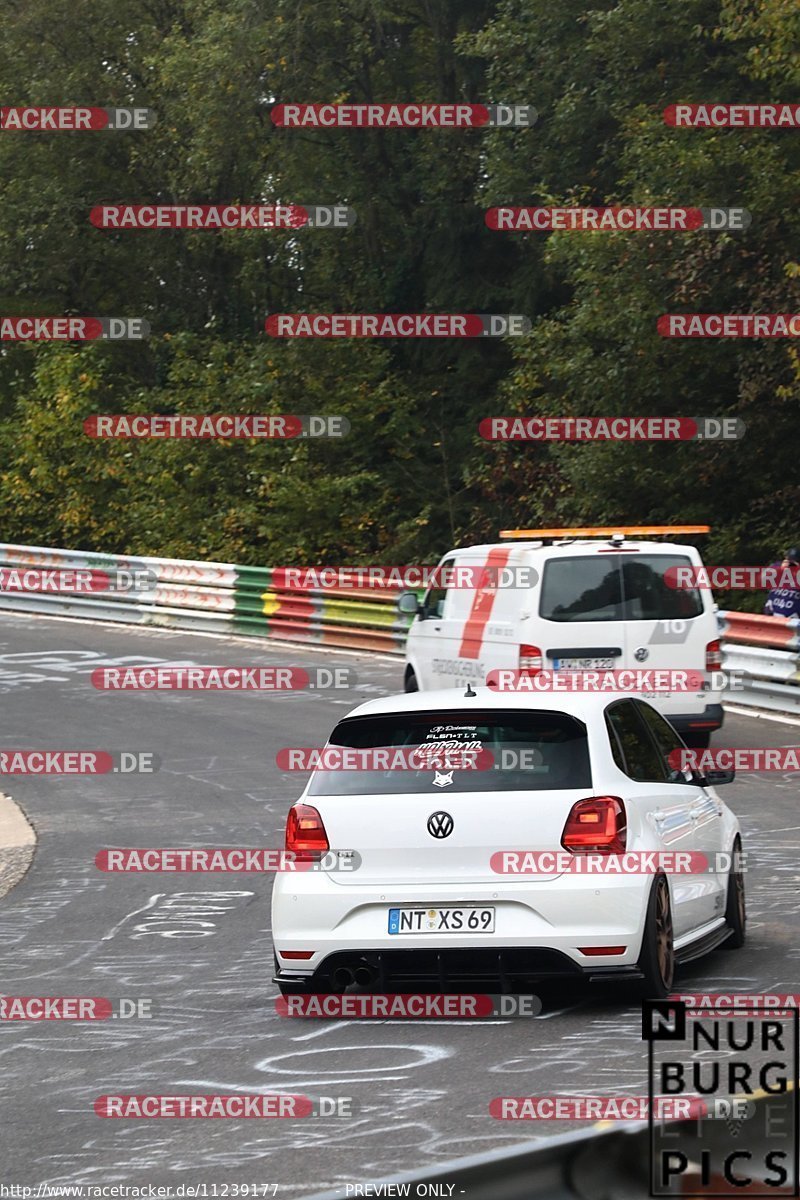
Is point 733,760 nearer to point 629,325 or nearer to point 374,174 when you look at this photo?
point 629,325

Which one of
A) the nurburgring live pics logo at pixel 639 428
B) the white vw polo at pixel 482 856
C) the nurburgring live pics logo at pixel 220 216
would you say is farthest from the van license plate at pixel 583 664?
the nurburgring live pics logo at pixel 220 216

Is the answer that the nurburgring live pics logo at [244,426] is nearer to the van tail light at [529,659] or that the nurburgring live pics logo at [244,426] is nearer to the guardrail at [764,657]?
the guardrail at [764,657]

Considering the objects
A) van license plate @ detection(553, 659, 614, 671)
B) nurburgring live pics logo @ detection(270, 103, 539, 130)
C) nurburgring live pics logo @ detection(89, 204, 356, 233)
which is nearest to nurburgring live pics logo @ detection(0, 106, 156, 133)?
nurburgring live pics logo @ detection(89, 204, 356, 233)

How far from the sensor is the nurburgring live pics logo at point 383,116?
35.2 meters

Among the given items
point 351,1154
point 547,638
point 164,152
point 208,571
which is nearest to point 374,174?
point 164,152

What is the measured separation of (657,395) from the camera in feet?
88.8

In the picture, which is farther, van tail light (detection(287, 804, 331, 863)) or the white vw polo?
van tail light (detection(287, 804, 331, 863))

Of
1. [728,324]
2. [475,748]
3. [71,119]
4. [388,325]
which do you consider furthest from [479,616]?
[71,119]

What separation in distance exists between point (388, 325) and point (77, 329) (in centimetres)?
802

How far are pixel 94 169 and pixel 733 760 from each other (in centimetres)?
2892

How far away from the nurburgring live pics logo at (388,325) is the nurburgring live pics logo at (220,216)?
1.82m

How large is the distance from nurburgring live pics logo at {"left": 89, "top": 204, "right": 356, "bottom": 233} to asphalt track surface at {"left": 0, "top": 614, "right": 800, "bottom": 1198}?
2139cm

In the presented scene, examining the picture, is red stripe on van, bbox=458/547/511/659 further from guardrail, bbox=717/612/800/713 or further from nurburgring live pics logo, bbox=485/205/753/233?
nurburgring live pics logo, bbox=485/205/753/233

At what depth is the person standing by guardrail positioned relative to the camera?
20453mm
